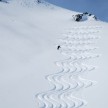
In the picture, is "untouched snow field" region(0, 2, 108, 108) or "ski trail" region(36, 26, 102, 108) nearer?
"ski trail" region(36, 26, 102, 108)

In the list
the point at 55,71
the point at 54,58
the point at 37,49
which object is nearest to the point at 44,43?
the point at 37,49

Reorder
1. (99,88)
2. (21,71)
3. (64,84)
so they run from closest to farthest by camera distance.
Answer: (99,88) → (64,84) → (21,71)

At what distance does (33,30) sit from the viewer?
15445 mm

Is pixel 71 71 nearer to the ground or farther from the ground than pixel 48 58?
nearer to the ground

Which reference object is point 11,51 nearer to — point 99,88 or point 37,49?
point 37,49

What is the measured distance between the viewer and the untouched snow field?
24.0 ft

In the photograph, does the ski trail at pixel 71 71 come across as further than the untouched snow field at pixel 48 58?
No

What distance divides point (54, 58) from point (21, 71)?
1.95 meters

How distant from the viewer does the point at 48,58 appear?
11.0 meters

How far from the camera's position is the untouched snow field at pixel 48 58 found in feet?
24.0

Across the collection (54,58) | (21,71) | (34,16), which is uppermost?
(34,16)

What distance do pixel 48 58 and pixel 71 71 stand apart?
66.7 inches

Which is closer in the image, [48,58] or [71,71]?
[71,71]

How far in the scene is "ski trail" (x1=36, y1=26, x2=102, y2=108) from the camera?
7102 mm
